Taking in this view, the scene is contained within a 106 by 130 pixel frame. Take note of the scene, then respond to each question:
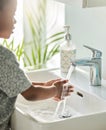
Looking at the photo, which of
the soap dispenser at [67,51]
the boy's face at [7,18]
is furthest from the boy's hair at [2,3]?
the soap dispenser at [67,51]

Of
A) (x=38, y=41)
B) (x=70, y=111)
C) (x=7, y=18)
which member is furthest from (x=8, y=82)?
(x=38, y=41)

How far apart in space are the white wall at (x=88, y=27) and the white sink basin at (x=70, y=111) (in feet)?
0.56

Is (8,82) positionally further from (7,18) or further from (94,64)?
(94,64)

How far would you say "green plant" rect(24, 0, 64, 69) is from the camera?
9.75 feet

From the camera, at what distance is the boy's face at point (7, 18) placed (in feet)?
5.28

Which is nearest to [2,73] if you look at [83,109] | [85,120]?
[85,120]

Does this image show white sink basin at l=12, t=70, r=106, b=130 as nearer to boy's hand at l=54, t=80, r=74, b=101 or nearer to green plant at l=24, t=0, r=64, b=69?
boy's hand at l=54, t=80, r=74, b=101

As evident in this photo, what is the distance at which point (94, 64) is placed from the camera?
1.95 meters

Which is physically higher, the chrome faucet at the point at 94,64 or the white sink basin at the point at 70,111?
the chrome faucet at the point at 94,64

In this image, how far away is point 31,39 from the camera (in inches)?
126

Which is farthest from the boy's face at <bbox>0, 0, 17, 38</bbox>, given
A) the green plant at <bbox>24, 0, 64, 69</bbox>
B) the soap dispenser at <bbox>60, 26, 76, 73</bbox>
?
the green plant at <bbox>24, 0, 64, 69</bbox>

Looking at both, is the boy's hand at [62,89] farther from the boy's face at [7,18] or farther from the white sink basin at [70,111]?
the boy's face at [7,18]

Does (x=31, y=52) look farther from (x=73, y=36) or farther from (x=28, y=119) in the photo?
(x=28, y=119)

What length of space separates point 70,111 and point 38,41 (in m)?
1.25
